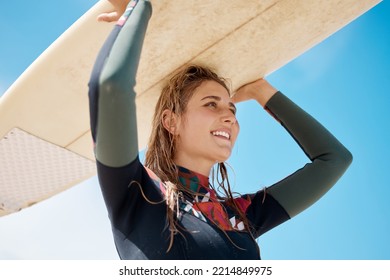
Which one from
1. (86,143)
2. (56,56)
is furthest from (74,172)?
(56,56)

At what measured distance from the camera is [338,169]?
221 cm

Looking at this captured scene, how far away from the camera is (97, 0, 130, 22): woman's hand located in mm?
1829

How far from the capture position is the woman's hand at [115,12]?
6.00 feet

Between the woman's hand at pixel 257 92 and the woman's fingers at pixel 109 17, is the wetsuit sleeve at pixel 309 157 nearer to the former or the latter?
the woman's hand at pixel 257 92

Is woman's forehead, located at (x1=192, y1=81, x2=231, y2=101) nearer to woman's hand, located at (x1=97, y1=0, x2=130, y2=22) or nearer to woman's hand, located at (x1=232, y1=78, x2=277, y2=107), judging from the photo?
woman's hand, located at (x1=232, y1=78, x2=277, y2=107)

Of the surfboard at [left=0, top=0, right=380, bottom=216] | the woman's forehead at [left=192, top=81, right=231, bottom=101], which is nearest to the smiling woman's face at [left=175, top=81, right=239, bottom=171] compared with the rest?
the woman's forehead at [left=192, top=81, right=231, bottom=101]

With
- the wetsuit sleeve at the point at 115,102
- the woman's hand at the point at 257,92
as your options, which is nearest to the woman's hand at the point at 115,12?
the wetsuit sleeve at the point at 115,102

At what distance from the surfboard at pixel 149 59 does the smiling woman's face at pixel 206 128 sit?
0.23 meters

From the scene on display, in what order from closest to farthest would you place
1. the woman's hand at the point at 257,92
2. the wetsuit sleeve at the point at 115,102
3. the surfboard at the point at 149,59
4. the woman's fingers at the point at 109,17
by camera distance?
1. the wetsuit sleeve at the point at 115,102
2. the woman's fingers at the point at 109,17
3. the surfboard at the point at 149,59
4. the woman's hand at the point at 257,92

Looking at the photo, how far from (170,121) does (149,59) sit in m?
0.29

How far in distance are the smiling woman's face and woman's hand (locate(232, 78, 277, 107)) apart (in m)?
0.37

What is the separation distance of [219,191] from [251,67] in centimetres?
70

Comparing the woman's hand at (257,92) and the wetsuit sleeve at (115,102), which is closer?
the wetsuit sleeve at (115,102)

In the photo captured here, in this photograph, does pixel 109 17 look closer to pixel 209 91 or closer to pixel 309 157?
pixel 209 91
